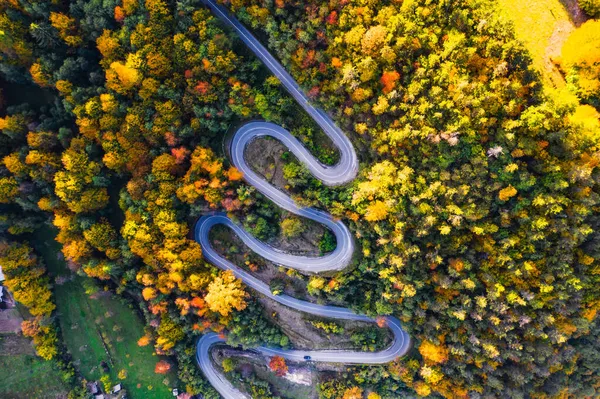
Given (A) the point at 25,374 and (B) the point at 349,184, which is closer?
(B) the point at 349,184

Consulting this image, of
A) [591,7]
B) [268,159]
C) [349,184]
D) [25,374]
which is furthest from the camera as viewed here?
[25,374]

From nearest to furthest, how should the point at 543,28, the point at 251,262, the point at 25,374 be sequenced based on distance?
the point at 543,28 → the point at 251,262 → the point at 25,374

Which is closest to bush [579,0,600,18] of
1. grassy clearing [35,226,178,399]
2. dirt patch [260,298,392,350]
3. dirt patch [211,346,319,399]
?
dirt patch [260,298,392,350]

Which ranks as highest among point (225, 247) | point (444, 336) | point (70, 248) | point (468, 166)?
point (468, 166)

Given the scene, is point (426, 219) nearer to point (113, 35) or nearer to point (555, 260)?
point (555, 260)

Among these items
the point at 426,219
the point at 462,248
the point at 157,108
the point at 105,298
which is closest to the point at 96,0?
the point at 157,108

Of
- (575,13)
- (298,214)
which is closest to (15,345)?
(298,214)

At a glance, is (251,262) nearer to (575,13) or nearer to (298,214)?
(298,214)
